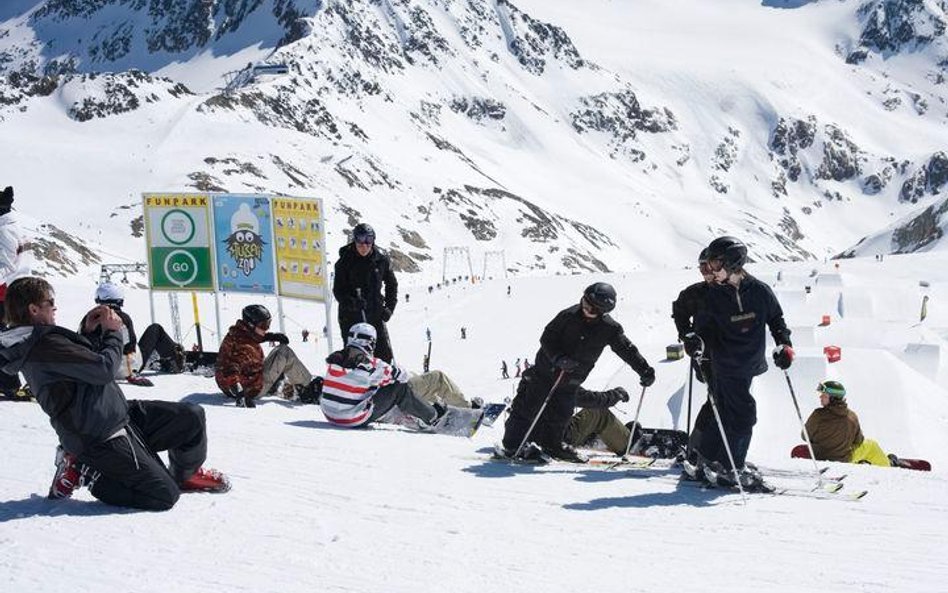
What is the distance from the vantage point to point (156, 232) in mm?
15508

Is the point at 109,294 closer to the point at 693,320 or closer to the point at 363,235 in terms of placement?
the point at 363,235

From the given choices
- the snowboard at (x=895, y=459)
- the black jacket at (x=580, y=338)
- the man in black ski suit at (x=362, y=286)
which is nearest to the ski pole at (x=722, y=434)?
the black jacket at (x=580, y=338)

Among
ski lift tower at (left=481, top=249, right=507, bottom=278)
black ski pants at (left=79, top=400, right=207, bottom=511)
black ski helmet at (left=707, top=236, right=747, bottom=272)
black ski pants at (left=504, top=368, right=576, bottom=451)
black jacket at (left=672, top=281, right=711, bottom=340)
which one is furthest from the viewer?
ski lift tower at (left=481, top=249, right=507, bottom=278)

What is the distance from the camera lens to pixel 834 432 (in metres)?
9.41

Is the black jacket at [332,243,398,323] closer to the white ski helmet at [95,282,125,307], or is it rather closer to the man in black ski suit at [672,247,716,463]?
the white ski helmet at [95,282,125,307]

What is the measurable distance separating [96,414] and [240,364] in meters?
5.79

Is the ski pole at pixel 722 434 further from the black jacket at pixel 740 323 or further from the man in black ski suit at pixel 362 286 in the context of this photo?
the man in black ski suit at pixel 362 286

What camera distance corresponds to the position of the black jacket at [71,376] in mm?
5363

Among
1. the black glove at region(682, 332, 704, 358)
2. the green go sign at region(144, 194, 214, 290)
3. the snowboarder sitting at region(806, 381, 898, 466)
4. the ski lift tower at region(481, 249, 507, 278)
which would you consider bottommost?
the snowboarder sitting at region(806, 381, 898, 466)

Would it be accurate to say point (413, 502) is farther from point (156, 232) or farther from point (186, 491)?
point (156, 232)

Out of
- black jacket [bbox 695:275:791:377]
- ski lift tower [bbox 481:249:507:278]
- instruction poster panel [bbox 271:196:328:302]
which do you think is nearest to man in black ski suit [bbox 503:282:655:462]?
black jacket [bbox 695:275:791:377]

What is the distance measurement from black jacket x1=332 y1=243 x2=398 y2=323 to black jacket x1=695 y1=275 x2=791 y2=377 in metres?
5.26

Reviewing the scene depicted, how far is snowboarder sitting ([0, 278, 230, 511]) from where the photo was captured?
5.38m

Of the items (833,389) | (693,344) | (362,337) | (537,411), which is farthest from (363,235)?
(833,389)
